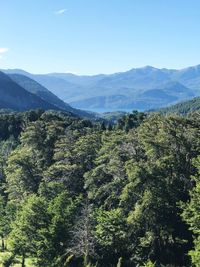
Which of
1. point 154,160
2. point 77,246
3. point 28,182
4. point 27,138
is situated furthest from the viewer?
point 27,138

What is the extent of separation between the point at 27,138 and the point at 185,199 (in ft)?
151

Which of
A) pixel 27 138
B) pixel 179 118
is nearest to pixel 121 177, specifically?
pixel 179 118

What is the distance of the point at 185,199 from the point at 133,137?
13864mm

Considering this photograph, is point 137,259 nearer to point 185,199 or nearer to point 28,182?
point 185,199

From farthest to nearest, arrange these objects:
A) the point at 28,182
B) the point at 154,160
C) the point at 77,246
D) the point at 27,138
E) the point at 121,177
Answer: the point at 27,138 < the point at 28,182 < the point at 121,177 < the point at 154,160 < the point at 77,246

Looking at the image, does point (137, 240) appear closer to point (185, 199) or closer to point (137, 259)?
point (137, 259)

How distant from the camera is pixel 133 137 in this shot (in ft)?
241

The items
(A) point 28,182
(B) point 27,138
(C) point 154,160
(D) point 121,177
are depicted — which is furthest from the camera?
(B) point 27,138

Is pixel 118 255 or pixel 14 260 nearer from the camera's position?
pixel 118 255

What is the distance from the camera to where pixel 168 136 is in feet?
212

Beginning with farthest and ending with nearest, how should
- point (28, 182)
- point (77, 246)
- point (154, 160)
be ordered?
point (28, 182), point (154, 160), point (77, 246)

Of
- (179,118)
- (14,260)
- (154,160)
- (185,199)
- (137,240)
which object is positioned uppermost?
(179,118)

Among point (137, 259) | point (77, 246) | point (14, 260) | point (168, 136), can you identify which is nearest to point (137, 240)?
point (137, 259)

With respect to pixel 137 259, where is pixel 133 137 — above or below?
above
